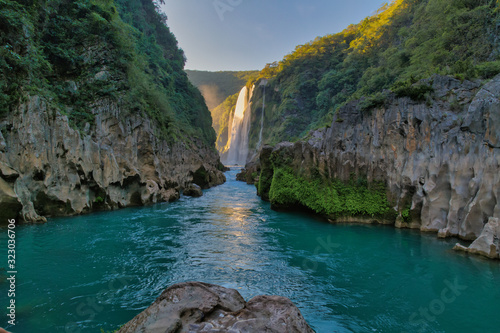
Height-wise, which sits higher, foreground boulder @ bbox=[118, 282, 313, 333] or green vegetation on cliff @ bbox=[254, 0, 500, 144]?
green vegetation on cliff @ bbox=[254, 0, 500, 144]

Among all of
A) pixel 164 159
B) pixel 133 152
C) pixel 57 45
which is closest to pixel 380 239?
pixel 133 152

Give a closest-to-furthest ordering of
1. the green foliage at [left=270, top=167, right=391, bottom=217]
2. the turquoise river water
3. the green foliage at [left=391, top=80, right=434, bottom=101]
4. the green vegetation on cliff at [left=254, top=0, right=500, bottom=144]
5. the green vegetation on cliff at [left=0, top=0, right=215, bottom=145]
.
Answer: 1. the turquoise river water
2. the green foliage at [left=391, top=80, right=434, bottom=101]
3. the green foliage at [left=270, top=167, right=391, bottom=217]
4. the green vegetation on cliff at [left=0, top=0, right=215, bottom=145]
5. the green vegetation on cliff at [left=254, top=0, right=500, bottom=144]

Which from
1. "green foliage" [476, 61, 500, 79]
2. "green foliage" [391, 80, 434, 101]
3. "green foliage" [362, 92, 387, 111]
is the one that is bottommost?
"green foliage" [362, 92, 387, 111]

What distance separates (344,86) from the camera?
1519 inches

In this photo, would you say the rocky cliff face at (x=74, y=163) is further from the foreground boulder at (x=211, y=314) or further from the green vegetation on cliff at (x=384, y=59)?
the green vegetation on cliff at (x=384, y=59)

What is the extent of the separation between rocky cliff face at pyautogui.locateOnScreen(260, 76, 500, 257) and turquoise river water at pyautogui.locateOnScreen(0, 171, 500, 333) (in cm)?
113

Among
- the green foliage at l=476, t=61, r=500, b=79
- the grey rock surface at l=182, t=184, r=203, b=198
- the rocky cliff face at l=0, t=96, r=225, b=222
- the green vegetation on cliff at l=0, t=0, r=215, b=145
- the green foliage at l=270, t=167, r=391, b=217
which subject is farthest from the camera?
the grey rock surface at l=182, t=184, r=203, b=198

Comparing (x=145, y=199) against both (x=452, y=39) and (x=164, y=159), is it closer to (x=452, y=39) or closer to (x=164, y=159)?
(x=164, y=159)

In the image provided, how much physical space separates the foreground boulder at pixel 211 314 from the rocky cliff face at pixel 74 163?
1003 cm

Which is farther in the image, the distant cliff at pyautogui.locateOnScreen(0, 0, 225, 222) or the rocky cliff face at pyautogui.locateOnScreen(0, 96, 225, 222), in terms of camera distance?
the distant cliff at pyautogui.locateOnScreen(0, 0, 225, 222)

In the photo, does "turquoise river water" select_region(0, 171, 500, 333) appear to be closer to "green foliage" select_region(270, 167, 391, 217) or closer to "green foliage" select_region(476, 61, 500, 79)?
"green foliage" select_region(270, 167, 391, 217)

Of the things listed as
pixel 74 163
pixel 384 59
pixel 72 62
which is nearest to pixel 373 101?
pixel 74 163

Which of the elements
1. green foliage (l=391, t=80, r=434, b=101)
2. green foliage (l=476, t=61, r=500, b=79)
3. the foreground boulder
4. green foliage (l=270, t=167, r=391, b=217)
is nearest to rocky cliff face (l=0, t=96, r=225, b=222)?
green foliage (l=270, t=167, r=391, b=217)

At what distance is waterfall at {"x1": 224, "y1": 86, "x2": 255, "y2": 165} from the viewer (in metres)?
72.3
